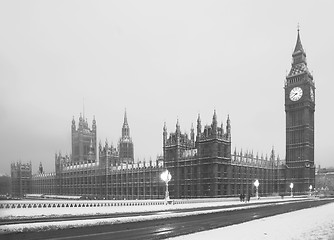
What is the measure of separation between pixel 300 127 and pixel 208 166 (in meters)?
46.2

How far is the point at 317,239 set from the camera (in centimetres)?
1731

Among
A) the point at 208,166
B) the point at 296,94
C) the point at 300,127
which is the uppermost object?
the point at 296,94

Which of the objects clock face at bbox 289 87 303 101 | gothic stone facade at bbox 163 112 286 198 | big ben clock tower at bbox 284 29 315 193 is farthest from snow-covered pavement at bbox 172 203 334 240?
clock face at bbox 289 87 303 101

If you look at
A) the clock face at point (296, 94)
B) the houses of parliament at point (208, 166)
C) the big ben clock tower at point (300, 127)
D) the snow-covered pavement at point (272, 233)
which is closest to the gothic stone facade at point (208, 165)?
the houses of parliament at point (208, 166)

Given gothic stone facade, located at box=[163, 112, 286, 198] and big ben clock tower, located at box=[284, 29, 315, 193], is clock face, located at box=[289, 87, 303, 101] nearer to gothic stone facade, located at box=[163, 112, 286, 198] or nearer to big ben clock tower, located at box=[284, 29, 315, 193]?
big ben clock tower, located at box=[284, 29, 315, 193]

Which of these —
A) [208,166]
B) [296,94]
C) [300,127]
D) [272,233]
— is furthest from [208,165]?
[272,233]

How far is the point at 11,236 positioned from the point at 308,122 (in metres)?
105

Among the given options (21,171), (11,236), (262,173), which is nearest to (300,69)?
(262,173)

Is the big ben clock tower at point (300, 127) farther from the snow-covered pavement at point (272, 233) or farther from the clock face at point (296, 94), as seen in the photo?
the snow-covered pavement at point (272, 233)

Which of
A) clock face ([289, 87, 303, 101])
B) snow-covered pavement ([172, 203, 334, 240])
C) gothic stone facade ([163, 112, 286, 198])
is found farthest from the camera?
clock face ([289, 87, 303, 101])

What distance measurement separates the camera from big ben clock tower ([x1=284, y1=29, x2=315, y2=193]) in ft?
340

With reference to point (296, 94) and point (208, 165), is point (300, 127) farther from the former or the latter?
point (208, 165)

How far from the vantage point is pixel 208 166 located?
261ft

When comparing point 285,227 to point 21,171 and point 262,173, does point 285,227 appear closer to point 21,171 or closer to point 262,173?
point 262,173
